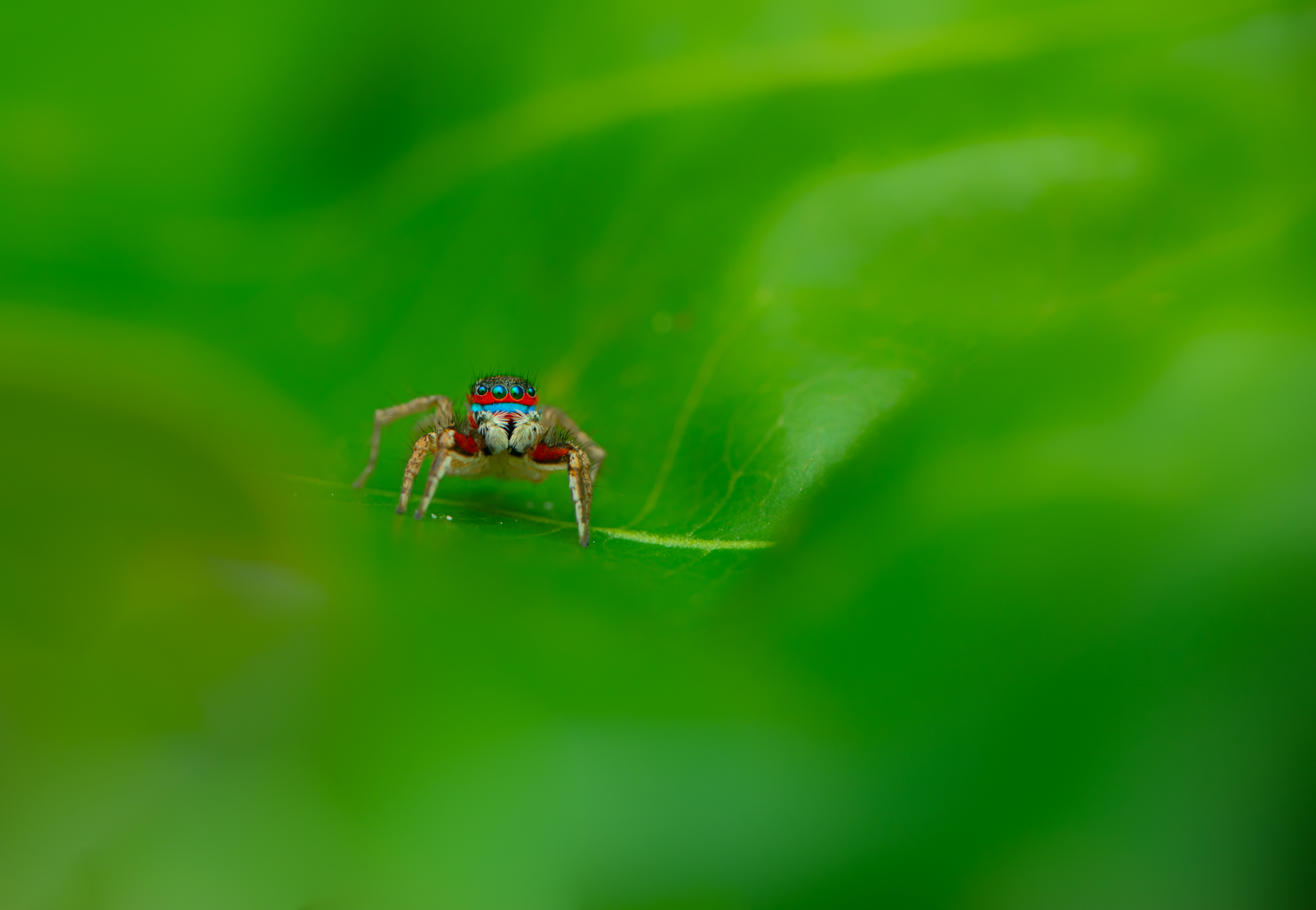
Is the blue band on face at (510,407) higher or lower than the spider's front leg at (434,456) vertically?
higher

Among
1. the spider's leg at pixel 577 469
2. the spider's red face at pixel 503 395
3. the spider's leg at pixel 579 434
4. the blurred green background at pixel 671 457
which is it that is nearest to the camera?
the blurred green background at pixel 671 457

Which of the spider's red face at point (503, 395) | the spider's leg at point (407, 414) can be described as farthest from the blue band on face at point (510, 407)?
the spider's leg at point (407, 414)

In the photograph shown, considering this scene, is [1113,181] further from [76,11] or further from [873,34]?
[76,11]

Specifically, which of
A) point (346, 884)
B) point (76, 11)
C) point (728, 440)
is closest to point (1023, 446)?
point (728, 440)

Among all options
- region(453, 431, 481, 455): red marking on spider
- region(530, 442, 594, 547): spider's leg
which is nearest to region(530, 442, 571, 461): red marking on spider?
region(530, 442, 594, 547): spider's leg

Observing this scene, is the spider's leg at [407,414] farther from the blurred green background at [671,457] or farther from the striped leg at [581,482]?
the striped leg at [581,482]

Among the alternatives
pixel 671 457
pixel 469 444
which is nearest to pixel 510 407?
pixel 469 444
